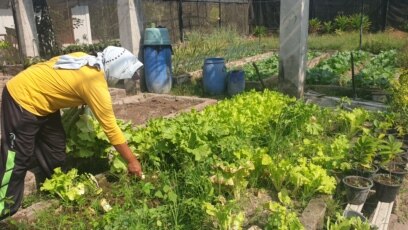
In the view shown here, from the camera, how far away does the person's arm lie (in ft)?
10.0

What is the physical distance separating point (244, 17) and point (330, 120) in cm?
1600

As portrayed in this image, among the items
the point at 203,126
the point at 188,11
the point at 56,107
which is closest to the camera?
the point at 56,107

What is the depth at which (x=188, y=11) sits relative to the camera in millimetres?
14445

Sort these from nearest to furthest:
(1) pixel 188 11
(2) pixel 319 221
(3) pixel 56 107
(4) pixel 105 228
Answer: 1. (4) pixel 105 228
2. (2) pixel 319 221
3. (3) pixel 56 107
4. (1) pixel 188 11

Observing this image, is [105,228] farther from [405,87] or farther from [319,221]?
[405,87]

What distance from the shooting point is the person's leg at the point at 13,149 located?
118 inches

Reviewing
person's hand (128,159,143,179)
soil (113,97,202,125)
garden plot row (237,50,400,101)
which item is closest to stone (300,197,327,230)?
person's hand (128,159,143,179)

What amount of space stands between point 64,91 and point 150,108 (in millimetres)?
3817

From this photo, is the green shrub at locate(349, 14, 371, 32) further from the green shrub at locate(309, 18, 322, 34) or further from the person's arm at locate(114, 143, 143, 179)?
the person's arm at locate(114, 143, 143, 179)

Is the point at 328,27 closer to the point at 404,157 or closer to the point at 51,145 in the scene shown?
the point at 404,157

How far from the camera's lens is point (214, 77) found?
8.04 m

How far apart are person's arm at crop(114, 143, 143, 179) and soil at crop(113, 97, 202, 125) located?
8.95ft

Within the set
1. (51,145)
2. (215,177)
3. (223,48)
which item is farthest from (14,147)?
(223,48)

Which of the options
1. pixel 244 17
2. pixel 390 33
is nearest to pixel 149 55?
pixel 244 17
